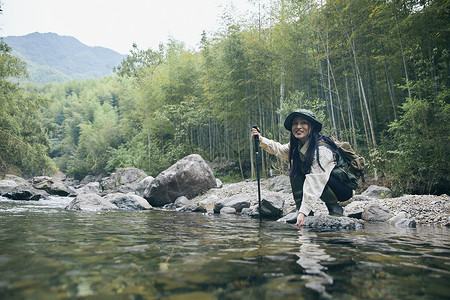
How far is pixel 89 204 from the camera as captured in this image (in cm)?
586

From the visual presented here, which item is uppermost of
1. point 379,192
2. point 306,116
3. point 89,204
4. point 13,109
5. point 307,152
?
point 13,109

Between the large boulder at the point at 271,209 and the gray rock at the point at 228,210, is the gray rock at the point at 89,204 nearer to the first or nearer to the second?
the gray rock at the point at 228,210

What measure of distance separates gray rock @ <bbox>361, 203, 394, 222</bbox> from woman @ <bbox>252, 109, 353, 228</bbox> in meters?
1.09

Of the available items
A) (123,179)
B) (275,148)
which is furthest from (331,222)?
(123,179)

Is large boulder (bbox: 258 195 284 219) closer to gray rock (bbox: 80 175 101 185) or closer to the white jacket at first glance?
the white jacket

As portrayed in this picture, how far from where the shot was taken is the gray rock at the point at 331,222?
324 cm

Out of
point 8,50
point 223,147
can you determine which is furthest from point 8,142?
point 223,147

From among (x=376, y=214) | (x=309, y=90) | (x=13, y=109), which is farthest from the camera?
(x=309, y=90)

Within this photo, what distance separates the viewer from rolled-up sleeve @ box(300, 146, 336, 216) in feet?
9.74

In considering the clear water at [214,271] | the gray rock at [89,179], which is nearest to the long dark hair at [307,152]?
the clear water at [214,271]

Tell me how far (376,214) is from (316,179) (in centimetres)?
200

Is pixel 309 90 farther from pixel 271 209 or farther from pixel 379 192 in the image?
pixel 271 209

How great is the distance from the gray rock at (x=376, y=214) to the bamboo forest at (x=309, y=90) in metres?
2.70

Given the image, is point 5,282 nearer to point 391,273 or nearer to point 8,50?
point 391,273
